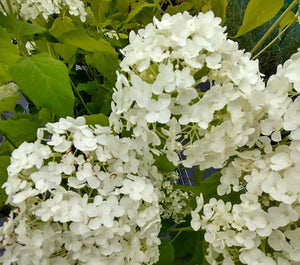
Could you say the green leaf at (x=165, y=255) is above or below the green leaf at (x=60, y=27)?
below

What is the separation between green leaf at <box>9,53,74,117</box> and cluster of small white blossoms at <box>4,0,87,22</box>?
0.61 feet

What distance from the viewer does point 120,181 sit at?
0.36 m

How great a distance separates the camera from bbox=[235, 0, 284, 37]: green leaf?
1.63 ft

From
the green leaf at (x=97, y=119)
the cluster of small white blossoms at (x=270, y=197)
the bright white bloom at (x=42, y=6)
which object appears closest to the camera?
the cluster of small white blossoms at (x=270, y=197)

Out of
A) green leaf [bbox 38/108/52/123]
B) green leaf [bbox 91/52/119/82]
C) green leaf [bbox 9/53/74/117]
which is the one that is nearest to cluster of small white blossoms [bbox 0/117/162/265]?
green leaf [bbox 9/53/74/117]

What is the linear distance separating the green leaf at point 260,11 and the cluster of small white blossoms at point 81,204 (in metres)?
0.28

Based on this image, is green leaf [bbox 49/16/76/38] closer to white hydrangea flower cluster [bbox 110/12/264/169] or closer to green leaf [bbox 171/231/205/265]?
white hydrangea flower cluster [bbox 110/12/264/169]

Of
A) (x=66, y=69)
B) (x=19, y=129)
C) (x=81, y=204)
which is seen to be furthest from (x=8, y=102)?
(x=81, y=204)

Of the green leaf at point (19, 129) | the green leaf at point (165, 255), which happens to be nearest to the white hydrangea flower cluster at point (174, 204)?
the green leaf at point (165, 255)

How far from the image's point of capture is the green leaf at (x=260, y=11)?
0.50 meters

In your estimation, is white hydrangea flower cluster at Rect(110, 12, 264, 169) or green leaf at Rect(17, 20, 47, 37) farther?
green leaf at Rect(17, 20, 47, 37)

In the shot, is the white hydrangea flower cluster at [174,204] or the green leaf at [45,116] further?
the white hydrangea flower cluster at [174,204]

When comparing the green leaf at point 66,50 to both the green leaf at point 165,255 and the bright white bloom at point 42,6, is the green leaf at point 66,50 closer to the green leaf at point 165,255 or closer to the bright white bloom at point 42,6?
the bright white bloom at point 42,6

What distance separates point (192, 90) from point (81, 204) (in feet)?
0.49
